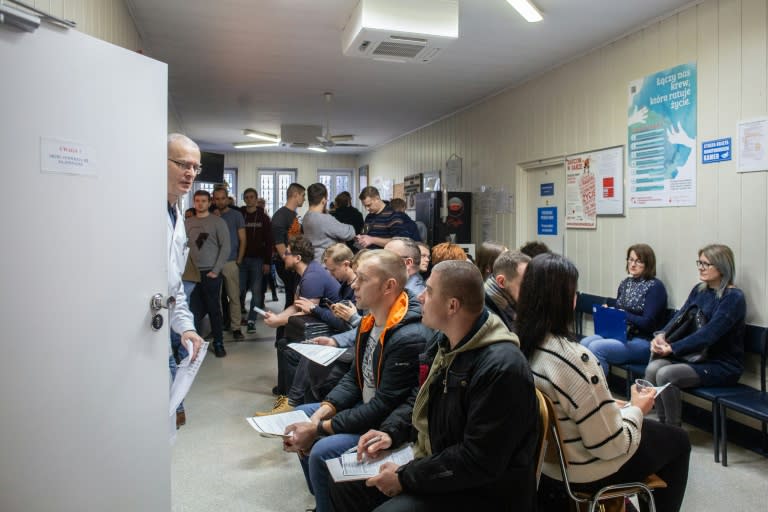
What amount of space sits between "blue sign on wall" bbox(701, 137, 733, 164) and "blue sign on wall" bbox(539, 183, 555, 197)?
1824 mm

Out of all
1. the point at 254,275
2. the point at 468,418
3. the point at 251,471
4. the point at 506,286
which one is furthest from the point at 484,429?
the point at 254,275

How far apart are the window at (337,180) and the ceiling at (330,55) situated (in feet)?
14.8

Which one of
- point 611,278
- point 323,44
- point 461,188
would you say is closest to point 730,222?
point 611,278

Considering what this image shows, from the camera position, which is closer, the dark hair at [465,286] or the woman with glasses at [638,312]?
the dark hair at [465,286]

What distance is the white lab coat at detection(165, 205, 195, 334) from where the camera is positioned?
2.32m

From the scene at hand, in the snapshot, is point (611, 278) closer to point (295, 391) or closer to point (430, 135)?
point (295, 391)

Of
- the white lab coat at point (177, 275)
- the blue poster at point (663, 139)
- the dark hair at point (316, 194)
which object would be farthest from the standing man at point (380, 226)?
the white lab coat at point (177, 275)

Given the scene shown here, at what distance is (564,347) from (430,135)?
7180 mm

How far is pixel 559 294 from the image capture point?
178 centimetres

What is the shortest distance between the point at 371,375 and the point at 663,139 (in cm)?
316

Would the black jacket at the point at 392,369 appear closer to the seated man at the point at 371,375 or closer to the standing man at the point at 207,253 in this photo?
the seated man at the point at 371,375

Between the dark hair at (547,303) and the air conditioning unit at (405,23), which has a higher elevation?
the air conditioning unit at (405,23)

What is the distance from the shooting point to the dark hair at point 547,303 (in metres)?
1.76

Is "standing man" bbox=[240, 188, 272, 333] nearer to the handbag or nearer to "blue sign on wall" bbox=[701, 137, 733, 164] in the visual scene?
the handbag
